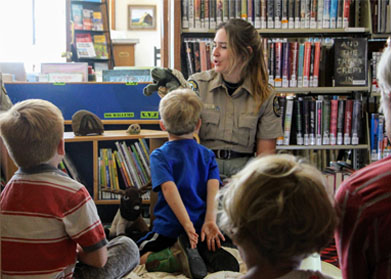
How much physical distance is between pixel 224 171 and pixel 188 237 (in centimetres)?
53

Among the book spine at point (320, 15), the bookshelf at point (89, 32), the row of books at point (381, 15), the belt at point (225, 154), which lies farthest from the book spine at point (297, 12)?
the bookshelf at point (89, 32)

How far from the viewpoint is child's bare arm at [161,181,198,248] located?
5.73 ft

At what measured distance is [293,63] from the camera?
326 centimetres

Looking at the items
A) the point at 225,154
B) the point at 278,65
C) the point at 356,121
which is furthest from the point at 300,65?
the point at 225,154

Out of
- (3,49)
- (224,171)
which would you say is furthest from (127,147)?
(3,49)

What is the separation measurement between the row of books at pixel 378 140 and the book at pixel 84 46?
12.8 feet

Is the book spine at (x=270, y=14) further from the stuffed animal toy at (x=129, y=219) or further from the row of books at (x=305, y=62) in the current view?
the stuffed animal toy at (x=129, y=219)

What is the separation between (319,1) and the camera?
328 centimetres

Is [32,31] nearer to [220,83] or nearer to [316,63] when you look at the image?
[316,63]

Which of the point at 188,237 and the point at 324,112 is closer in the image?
the point at 188,237

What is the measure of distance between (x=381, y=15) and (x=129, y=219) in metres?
2.36

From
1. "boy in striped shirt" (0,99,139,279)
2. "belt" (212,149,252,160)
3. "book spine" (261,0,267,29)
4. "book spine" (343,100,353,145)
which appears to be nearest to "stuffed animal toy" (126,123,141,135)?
"belt" (212,149,252,160)

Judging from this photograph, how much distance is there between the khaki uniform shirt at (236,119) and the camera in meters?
2.26

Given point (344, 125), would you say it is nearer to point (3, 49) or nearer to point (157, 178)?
point (157, 178)
